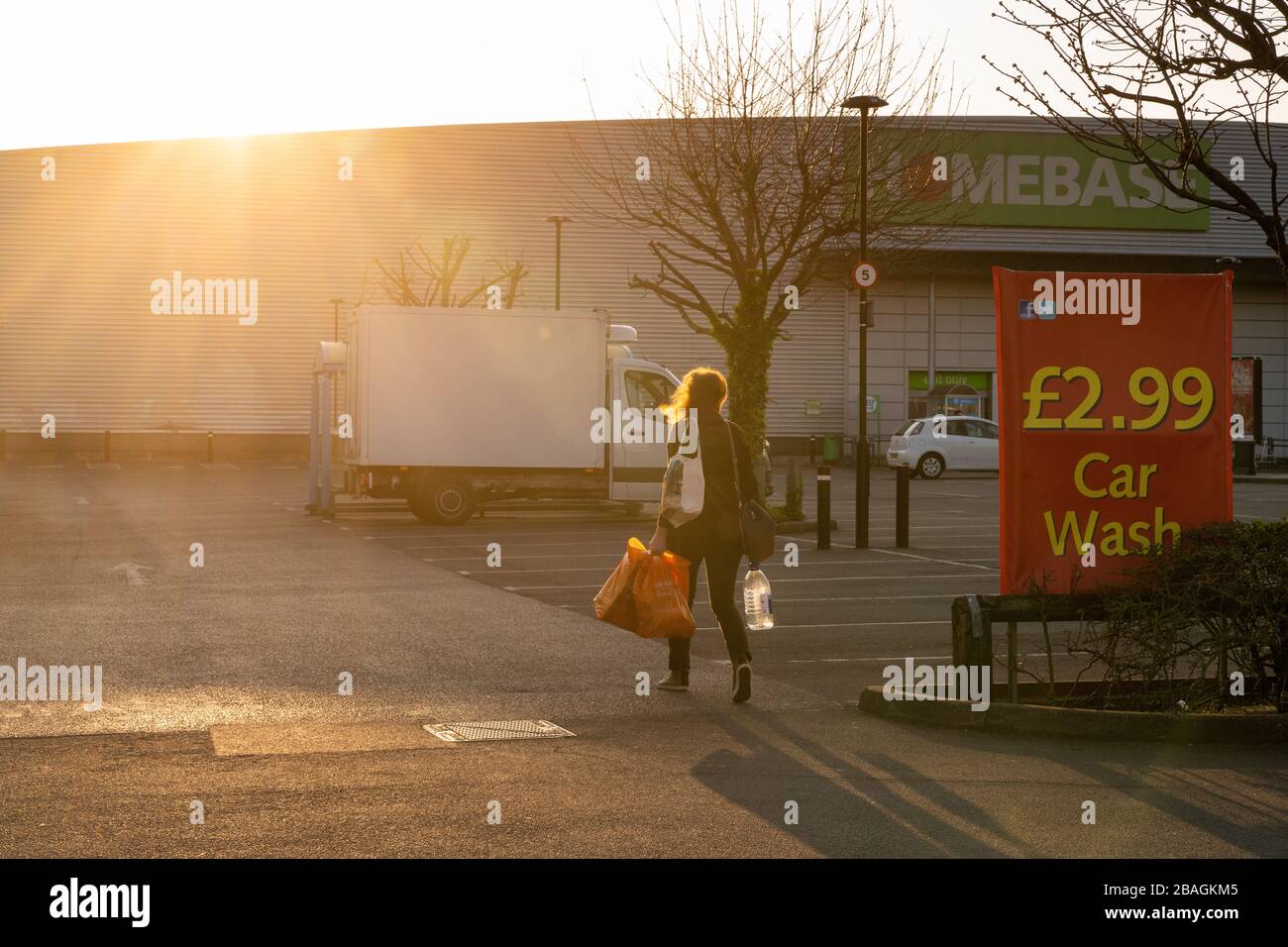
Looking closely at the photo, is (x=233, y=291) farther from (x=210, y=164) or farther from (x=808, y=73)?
(x=808, y=73)

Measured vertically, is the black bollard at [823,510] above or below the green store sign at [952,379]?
below

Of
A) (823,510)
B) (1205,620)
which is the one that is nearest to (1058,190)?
(823,510)

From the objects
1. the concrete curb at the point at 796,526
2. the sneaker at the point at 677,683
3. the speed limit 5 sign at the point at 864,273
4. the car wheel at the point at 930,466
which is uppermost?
the speed limit 5 sign at the point at 864,273

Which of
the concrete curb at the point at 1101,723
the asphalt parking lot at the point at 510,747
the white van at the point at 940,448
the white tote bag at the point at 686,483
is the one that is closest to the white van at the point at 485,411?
the asphalt parking lot at the point at 510,747

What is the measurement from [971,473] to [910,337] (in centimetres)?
1077

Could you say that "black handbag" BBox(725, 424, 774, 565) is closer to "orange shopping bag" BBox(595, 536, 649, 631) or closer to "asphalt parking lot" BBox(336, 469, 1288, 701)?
"orange shopping bag" BBox(595, 536, 649, 631)

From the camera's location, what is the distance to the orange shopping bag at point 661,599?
356 inches

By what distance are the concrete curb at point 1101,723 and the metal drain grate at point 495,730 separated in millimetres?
1879

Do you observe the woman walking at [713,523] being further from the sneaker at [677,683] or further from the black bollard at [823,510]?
the black bollard at [823,510]

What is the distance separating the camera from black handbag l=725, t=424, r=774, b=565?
30.2 feet

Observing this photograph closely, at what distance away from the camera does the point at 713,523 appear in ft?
30.7

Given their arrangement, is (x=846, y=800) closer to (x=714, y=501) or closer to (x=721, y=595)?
(x=721, y=595)

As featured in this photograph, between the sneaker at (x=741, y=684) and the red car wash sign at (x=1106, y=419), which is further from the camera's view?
the sneaker at (x=741, y=684)

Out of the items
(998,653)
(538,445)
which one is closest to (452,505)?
(538,445)
